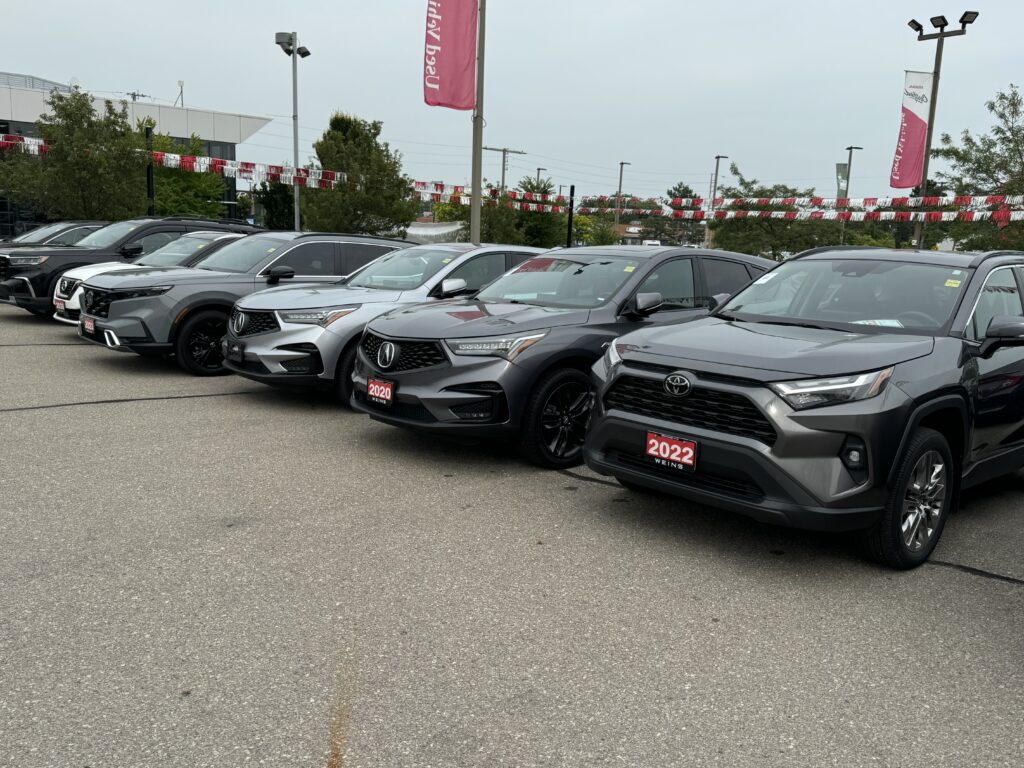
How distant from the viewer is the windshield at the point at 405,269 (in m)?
9.15

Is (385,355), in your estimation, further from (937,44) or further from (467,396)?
(937,44)

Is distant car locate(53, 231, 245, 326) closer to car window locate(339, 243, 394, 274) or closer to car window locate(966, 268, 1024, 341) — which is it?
car window locate(339, 243, 394, 274)

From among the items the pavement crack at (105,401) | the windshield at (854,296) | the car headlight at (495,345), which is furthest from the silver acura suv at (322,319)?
the windshield at (854,296)

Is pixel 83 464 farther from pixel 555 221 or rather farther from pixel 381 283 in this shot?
pixel 555 221

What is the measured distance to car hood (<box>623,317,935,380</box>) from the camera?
4.43 meters

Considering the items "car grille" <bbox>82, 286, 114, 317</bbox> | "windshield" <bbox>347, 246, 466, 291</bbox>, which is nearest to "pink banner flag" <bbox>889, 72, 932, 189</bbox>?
"windshield" <bbox>347, 246, 466, 291</bbox>

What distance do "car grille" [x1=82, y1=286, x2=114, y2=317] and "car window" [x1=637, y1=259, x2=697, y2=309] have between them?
233 inches

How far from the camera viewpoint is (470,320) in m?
6.56

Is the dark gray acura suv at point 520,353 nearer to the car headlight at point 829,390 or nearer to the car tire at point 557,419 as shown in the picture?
the car tire at point 557,419

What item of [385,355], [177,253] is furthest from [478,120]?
[385,355]

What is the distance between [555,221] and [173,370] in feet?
95.1

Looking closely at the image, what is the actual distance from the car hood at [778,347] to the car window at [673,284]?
1810mm

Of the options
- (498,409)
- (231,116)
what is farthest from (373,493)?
(231,116)

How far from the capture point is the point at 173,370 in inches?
401
